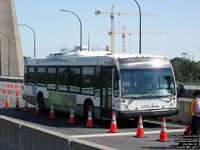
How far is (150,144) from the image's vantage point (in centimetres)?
1248

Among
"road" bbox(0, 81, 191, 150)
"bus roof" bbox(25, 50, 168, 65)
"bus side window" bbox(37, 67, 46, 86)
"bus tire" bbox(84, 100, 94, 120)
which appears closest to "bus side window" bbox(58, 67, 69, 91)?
"bus roof" bbox(25, 50, 168, 65)

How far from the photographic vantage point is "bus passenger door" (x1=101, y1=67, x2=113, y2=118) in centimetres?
1650

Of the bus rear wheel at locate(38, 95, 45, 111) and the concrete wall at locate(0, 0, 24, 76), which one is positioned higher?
the concrete wall at locate(0, 0, 24, 76)

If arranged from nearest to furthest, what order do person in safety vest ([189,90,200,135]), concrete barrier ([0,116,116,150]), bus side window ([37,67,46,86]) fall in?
concrete barrier ([0,116,116,150]) → person in safety vest ([189,90,200,135]) → bus side window ([37,67,46,86])

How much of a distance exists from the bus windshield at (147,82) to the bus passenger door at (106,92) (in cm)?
65

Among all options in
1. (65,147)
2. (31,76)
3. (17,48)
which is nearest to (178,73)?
(17,48)

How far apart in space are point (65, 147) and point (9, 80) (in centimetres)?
6521

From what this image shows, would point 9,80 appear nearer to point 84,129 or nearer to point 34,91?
point 34,91

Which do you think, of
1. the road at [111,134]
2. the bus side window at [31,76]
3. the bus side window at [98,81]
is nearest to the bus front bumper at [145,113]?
the road at [111,134]

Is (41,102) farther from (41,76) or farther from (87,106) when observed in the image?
(87,106)

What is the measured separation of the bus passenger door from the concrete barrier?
6506 mm

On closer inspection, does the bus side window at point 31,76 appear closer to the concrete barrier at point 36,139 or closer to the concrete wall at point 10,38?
the concrete barrier at point 36,139

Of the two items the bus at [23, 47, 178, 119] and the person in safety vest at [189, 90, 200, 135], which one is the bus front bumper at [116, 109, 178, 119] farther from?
the person in safety vest at [189, 90, 200, 135]

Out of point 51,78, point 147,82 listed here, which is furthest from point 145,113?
point 51,78
